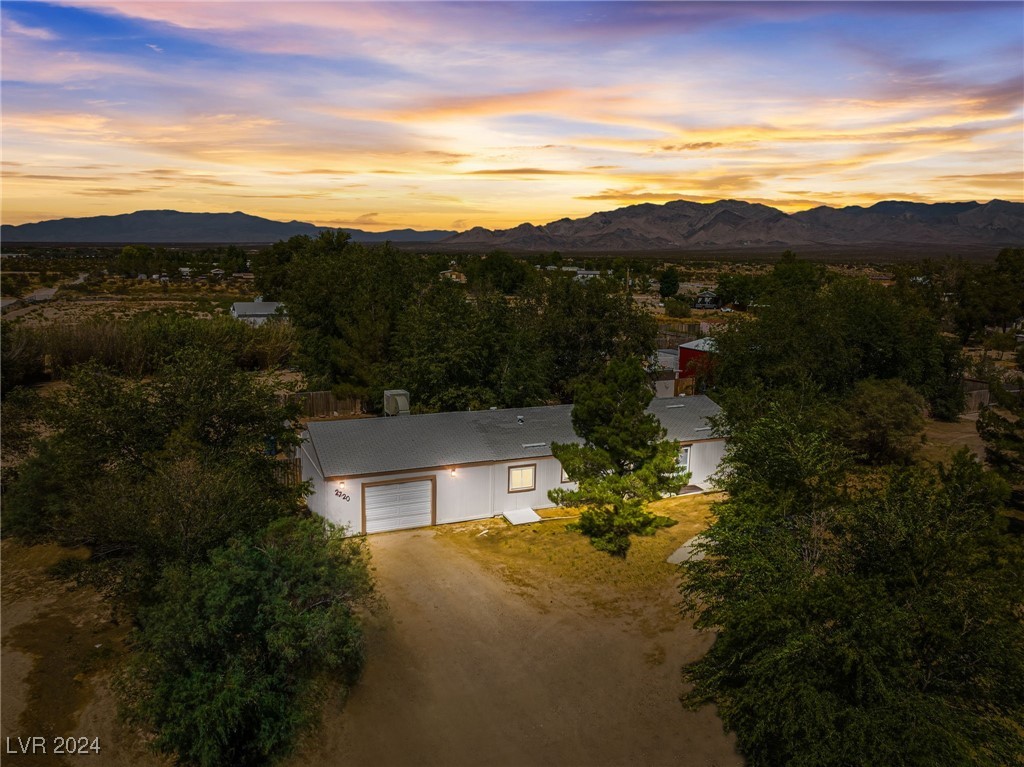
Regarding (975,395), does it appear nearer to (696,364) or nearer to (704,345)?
(704,345)

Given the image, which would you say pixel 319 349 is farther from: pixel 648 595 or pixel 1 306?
pixel 1 306

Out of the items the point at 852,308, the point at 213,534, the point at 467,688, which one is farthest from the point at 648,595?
the point at 852,308

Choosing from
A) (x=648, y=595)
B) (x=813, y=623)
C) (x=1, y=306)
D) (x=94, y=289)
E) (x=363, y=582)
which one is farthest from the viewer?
(x=94, y=289)

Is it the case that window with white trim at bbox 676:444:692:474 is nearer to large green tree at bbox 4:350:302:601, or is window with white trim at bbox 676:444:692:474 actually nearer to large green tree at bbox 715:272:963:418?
large green tree at bbox 715:272:963:418

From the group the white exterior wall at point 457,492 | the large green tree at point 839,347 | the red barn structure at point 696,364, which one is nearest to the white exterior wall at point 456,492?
the white exterior wall at point 457,492

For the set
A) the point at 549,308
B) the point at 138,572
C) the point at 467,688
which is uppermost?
the point at 549,308

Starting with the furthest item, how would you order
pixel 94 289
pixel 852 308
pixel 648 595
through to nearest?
pixel 94 289 → pixel 852 308 → pixel 648 595

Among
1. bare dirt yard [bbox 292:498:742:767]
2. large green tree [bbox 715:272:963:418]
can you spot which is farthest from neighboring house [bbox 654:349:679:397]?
bare dirt yard [bbox 292:498:742:767]
